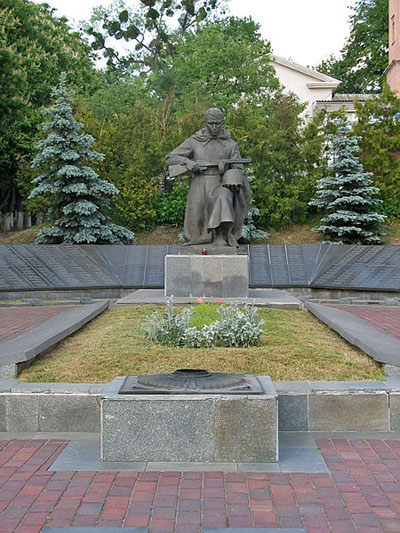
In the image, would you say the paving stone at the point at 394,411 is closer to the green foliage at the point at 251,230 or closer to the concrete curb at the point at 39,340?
the concrete curb at the point at 39,340

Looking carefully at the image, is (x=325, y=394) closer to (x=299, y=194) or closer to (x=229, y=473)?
(x=229, y=473)

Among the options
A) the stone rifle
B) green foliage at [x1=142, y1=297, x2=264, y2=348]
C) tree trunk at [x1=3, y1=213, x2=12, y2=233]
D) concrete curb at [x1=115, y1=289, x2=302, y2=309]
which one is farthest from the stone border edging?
tree trunk at [x1=3, y1=213, x2=12, y2=233]

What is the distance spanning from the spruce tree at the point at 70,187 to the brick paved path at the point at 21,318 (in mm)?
5383

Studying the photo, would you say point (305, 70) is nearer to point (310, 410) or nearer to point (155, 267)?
point (155, 267)

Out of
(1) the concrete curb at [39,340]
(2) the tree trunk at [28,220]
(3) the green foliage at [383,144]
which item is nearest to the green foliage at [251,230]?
(3) the green foliage at [383,144]

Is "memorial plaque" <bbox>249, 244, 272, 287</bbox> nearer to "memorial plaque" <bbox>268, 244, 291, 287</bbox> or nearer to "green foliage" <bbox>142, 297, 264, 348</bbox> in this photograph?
"memorial plaque" <bbox>268, 244, 291, 287</bbox>

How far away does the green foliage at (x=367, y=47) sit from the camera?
3189cm

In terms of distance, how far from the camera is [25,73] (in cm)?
2016

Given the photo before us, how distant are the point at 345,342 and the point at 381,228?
10921mm

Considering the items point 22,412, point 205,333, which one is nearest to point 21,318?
point 205,333

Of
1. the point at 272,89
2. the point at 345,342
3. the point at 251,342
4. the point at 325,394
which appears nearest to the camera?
the point at 325,394

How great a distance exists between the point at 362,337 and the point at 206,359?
1.66 metres

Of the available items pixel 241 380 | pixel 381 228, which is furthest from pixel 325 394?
pixel 381 228

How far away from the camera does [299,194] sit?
18.0 metres
